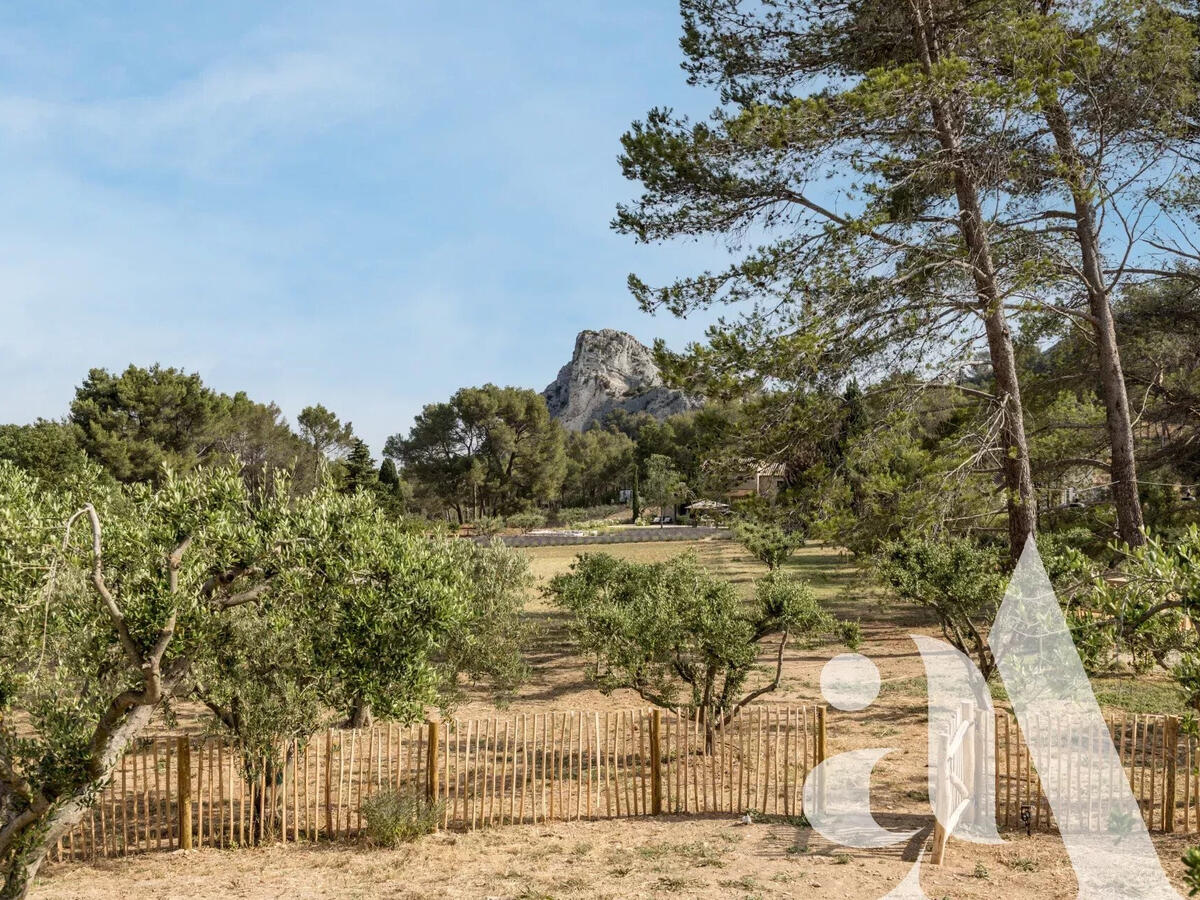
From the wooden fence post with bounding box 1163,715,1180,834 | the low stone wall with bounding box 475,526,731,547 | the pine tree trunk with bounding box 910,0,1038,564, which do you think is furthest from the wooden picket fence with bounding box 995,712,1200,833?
the low stone wall with bounding box 475,526,731,547

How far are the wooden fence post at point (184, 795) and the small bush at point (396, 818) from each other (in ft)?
6.30

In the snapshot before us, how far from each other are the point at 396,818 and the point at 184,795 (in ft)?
7.72

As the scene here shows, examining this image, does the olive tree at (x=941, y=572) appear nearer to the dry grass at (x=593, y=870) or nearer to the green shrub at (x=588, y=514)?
the dry grass at (x=593, y=870)

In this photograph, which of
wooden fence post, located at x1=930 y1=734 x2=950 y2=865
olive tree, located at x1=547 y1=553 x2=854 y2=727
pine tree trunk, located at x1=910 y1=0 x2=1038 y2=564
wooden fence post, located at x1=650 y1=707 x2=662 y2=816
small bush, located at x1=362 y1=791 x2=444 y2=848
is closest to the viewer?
wooden fence post, located at x1=930 y1=734 x2=950 y2=865

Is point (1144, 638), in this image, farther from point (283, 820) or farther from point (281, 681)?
point (283, 820)

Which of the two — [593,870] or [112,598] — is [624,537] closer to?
[593,870]

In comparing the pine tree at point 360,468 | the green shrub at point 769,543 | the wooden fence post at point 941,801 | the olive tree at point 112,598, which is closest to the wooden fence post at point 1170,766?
the wooden fence post at point 941,801

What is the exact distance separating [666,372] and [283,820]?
741 centimetres

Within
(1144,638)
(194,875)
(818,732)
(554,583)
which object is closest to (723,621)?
(818,732)

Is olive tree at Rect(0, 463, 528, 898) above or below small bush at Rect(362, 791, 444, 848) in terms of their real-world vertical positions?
above

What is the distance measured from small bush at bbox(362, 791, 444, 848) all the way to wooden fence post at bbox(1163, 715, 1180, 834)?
27.3ft

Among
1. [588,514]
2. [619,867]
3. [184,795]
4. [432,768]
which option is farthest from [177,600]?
[588,514]

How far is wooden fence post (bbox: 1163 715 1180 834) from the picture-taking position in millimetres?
8695

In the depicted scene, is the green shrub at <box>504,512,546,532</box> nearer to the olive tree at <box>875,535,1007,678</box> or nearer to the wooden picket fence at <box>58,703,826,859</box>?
the olive tree at <box>875,535,1007,678</box>
